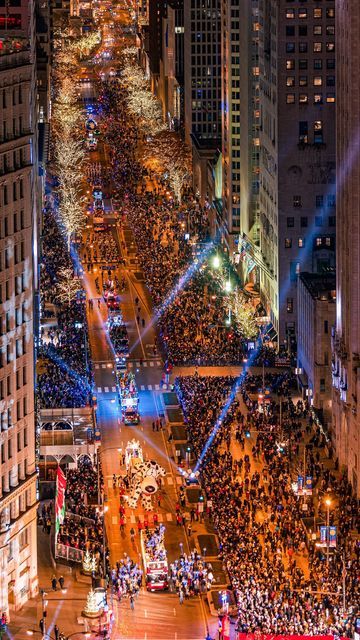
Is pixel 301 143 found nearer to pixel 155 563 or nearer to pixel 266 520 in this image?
pixel 266 520

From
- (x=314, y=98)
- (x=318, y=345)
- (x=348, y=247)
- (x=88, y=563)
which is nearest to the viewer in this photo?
(x=88, y=563)

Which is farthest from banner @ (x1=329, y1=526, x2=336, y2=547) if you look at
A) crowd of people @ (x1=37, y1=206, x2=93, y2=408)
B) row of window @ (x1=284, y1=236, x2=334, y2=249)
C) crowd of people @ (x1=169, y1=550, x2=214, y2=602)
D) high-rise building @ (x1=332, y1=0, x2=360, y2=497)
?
row of window @ (x1=284, y1=236, x2=334, y2=249)

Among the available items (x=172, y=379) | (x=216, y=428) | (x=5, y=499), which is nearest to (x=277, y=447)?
(x=216, y=428)

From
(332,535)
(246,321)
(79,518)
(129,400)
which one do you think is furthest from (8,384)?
(246,321)

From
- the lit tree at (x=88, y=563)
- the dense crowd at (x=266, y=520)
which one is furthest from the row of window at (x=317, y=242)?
the lit tree at (x=88, y=563)

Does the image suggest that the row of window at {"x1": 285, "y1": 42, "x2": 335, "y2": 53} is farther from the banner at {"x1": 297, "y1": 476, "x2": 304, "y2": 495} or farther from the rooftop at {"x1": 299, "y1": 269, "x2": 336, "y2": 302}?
the banner at {"x1": 297, "y1": 476, "x2": 304, "y2": 495}

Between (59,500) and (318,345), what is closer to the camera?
(59,500)
